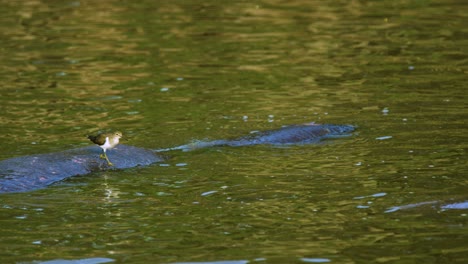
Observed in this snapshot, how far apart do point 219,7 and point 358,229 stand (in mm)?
17360

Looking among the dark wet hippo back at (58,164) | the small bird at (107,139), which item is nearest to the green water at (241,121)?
the dark wet hippo back at (58,164)

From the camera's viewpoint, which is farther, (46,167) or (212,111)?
(212,111)

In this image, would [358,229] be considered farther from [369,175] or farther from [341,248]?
[369,175]

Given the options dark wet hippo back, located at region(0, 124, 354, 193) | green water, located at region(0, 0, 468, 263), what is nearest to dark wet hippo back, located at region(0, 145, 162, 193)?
dark wet hippo back, located at region(0, 124, 354, 193)

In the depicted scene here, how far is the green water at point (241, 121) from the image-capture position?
8734mm

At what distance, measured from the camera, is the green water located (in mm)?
8734

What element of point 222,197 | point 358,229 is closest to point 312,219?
point 358,229

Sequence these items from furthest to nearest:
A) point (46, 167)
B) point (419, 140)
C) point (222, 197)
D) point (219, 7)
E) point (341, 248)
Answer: point (219, 7)
point (419, 140)
point (46, 167)
point (222, 197)
point (341, 248)

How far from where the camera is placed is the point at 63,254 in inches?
332

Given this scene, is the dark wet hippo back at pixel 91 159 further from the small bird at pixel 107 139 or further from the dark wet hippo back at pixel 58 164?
the small bird at pixel 107 139

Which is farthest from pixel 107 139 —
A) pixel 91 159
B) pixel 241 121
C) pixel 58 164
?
pixel 241 121

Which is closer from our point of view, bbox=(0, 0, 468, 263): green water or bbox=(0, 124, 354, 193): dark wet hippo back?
bbox=(0, 0, 468, 263): green water

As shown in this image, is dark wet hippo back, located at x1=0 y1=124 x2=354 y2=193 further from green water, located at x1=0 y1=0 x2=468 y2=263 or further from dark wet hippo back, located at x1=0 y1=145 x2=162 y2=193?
green water, located at x1=0 y1=0 x2=468 y2=263

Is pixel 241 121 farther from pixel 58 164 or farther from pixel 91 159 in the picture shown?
pixel 58 164
